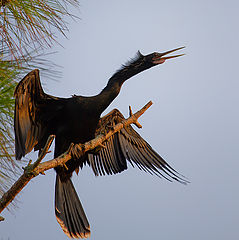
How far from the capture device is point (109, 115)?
2447mm

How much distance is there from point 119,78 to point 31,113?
500mm

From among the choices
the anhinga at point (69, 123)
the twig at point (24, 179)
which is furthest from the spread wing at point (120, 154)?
the twig at point (24, 179)

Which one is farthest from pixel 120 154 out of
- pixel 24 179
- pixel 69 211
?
pixel 24 179

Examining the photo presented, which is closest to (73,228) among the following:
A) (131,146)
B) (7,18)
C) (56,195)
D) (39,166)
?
(56,195)

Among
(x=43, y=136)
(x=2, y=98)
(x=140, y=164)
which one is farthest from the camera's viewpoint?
(x=140, y=164)

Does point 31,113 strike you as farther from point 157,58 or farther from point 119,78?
point 157,58

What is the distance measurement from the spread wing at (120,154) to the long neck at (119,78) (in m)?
0.27

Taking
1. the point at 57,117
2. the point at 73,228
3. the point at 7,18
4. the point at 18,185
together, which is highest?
the point at 7,18

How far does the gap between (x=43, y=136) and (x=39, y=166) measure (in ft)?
2.61

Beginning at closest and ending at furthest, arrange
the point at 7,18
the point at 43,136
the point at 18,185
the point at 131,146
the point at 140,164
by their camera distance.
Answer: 1. the point at 18,185
2. the point at 7,18
3. the point at 43,136
4. the point at 140,164
5. the point at 131,146

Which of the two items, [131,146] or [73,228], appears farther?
[131,146]

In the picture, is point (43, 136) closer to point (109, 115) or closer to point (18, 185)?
point (109, 115)

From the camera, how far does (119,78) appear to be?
221 cm

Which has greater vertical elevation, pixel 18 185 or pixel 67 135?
pixel 67 135
